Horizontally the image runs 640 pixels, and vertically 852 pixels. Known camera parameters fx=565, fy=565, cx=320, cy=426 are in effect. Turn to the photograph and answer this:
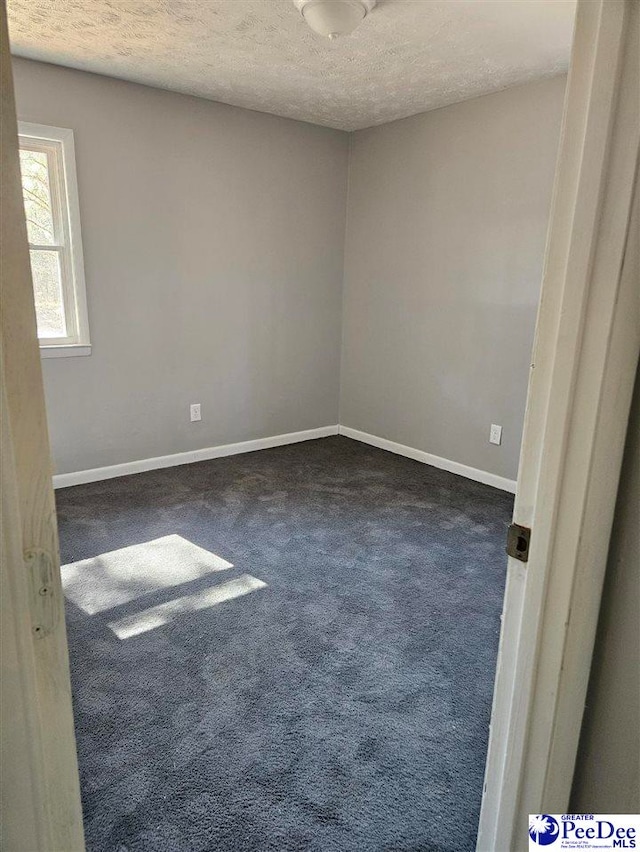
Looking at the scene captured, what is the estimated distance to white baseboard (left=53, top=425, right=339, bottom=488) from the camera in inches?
143

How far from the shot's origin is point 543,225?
328 centimetres

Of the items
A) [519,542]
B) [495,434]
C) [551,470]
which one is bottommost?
[495,434]

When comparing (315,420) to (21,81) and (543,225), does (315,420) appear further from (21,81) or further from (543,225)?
(21,81)

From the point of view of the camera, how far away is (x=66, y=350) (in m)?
3.41

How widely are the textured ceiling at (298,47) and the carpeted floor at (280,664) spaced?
2386 millimetres

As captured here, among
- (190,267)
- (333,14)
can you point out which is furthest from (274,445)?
(333,14)

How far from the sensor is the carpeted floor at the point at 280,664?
1.44m

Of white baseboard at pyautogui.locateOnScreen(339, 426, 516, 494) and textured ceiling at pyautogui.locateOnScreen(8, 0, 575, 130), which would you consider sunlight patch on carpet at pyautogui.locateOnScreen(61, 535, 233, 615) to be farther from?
textured ceiling at pyautogui.locateOnScreen(8, 0, 575, 130)

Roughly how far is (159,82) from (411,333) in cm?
227

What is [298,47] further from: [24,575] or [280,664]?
[24,575]

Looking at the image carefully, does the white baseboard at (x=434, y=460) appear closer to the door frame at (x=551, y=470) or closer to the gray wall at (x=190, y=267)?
the gray wall at (x=190, y=267)

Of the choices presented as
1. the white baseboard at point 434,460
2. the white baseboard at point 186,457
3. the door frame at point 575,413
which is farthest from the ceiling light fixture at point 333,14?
→ the white baseboard at point 186,457

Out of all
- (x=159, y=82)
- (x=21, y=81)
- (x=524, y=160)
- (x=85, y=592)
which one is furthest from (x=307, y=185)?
(x=85, y=592)

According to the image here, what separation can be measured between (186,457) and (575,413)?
11.8ft
